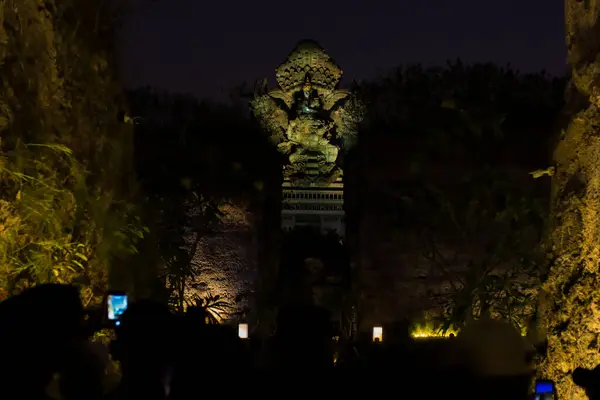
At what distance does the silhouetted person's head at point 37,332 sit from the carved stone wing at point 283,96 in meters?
9.23

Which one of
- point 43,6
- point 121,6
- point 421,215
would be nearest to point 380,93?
point 421,215

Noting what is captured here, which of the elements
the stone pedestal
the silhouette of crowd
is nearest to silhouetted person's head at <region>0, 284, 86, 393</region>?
the silhouette of crowd

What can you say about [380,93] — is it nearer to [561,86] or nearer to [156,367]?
[561,86]

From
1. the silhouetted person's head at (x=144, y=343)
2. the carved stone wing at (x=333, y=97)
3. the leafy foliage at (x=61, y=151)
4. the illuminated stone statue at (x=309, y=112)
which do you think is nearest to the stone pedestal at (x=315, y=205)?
the illuminated stone statue at (x=309, y=112)

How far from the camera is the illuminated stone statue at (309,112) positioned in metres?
10.7

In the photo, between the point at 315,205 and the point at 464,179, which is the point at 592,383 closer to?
the point at 464,179

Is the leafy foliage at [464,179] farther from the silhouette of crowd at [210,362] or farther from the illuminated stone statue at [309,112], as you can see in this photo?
the silhouette of crowd at [210,362]

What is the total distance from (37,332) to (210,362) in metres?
0.51

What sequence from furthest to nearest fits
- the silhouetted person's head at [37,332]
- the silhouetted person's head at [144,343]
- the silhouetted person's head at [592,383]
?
the silhouetted person's head at [592,383] → the silhouetted person's head at [144,343] → the silhouetted person's head at [37,332]

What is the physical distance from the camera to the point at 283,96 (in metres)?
10.8

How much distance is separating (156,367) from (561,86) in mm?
10929

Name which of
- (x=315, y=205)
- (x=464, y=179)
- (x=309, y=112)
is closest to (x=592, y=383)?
(x=464, y=179)

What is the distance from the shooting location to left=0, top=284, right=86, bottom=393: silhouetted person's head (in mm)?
1602

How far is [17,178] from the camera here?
3.86 meters
